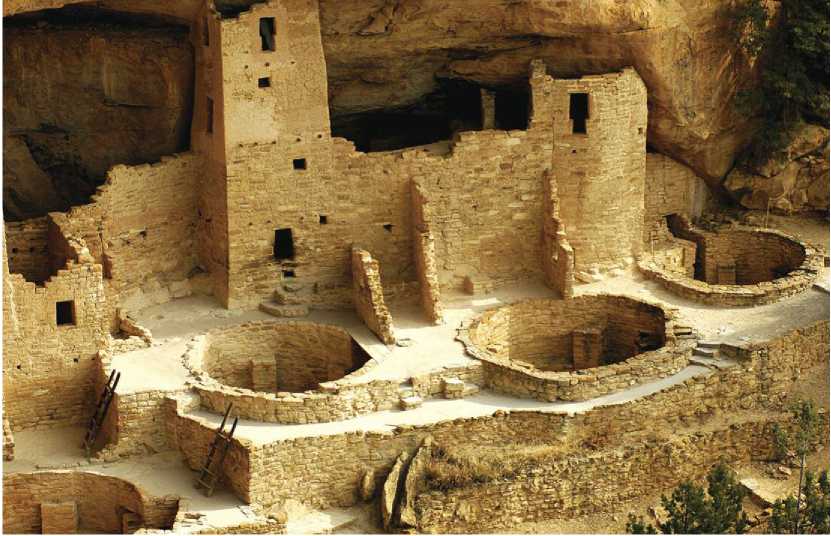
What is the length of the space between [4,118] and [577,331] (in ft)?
39.9

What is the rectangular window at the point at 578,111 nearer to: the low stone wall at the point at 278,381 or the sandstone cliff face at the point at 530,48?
the sandstone cliff face at the point at 530,48

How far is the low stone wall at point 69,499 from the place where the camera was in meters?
39.1

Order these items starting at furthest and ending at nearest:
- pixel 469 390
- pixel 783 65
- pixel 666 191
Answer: pixel 666 191, pixel 783 65, pixel 469 390

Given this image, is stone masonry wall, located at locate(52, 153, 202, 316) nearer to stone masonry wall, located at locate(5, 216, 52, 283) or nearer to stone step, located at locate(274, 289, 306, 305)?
stone masonry wall, located at locate(5, 216, 52, 283)

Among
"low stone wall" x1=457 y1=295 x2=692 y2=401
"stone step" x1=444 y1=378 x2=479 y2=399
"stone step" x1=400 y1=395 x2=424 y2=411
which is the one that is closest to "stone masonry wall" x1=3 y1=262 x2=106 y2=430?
"stone step" x1=400 y1=395 x2=424 y2=411

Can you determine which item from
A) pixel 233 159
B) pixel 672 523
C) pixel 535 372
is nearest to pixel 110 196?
pixel 233 159

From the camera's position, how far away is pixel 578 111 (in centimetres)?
4506

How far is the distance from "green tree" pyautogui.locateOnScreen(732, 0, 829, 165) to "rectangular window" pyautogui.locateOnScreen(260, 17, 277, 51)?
973 centimetres

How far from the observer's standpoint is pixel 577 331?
1748 inches

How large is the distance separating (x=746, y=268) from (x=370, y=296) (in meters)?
9.56

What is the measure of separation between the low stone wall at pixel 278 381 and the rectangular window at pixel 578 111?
6.35 meters

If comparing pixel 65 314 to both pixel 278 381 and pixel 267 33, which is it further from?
pixel 267 33

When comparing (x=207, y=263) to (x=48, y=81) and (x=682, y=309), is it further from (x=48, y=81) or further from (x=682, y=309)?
(x=682, y=309)

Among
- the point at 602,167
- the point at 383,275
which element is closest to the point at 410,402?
the point at 383,275
